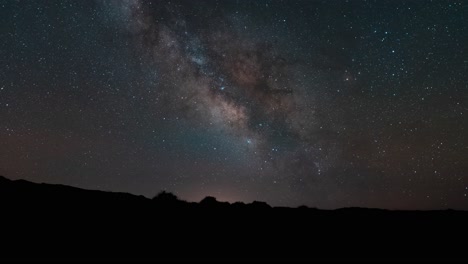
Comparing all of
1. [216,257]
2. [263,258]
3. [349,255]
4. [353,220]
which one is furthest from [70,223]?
[353,220]

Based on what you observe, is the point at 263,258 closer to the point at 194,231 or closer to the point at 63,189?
the point at 194,231

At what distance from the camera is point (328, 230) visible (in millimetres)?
9531

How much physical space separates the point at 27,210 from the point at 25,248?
3.22 m

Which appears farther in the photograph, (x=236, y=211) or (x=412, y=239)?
(x=236, y=211)

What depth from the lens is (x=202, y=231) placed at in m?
8.86

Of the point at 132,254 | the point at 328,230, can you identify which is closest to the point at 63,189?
the point at 132,254

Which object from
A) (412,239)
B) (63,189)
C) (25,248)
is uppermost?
(63,189)

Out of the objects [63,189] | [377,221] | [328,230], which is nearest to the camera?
[328,230]

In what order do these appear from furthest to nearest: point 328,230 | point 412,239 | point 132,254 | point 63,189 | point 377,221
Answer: point 63,189, point 377,221, point 328,230, point 412,239, point 132,254

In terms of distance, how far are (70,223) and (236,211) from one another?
211 inches

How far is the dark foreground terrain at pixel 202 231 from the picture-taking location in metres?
7.13

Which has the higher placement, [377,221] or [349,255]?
[377,221]

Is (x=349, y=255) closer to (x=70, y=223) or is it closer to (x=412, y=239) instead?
(x=412, y=239)

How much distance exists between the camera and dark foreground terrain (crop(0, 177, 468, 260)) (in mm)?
7133
